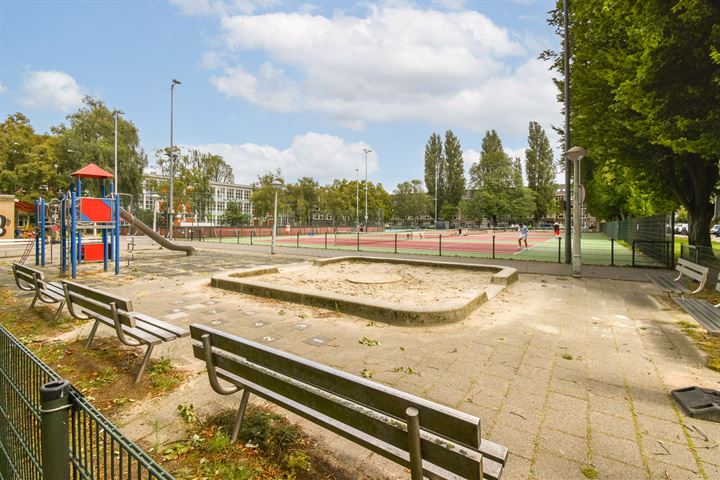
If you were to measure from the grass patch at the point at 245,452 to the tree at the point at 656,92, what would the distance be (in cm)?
1098

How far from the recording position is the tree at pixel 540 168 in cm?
8381

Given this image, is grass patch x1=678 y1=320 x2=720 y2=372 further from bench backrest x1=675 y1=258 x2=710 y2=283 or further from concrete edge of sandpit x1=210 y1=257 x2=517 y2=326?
concrete edge of sandpit x1=210 y1=257 x2=517 y2=326

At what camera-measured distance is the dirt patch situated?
834 centimetres

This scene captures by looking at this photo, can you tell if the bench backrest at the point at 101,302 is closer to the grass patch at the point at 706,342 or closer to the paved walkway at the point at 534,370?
the paved walkway at the point at 534,370

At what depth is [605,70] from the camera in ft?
40.3

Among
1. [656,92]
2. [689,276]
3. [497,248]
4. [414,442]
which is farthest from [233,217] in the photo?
[414,442]

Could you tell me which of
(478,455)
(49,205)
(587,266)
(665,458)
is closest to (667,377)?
(665,458)

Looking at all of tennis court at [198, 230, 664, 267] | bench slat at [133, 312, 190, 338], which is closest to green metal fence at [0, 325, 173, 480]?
bench slat at [133, 312, 190, 338]

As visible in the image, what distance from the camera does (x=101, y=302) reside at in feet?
15.4

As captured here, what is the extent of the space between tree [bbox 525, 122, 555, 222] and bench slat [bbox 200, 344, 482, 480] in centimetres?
9049

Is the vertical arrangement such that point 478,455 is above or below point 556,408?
above

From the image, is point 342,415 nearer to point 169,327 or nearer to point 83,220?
point 169,327

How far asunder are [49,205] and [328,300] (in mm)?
13832

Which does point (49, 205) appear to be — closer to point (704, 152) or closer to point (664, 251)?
point (704, 152)
